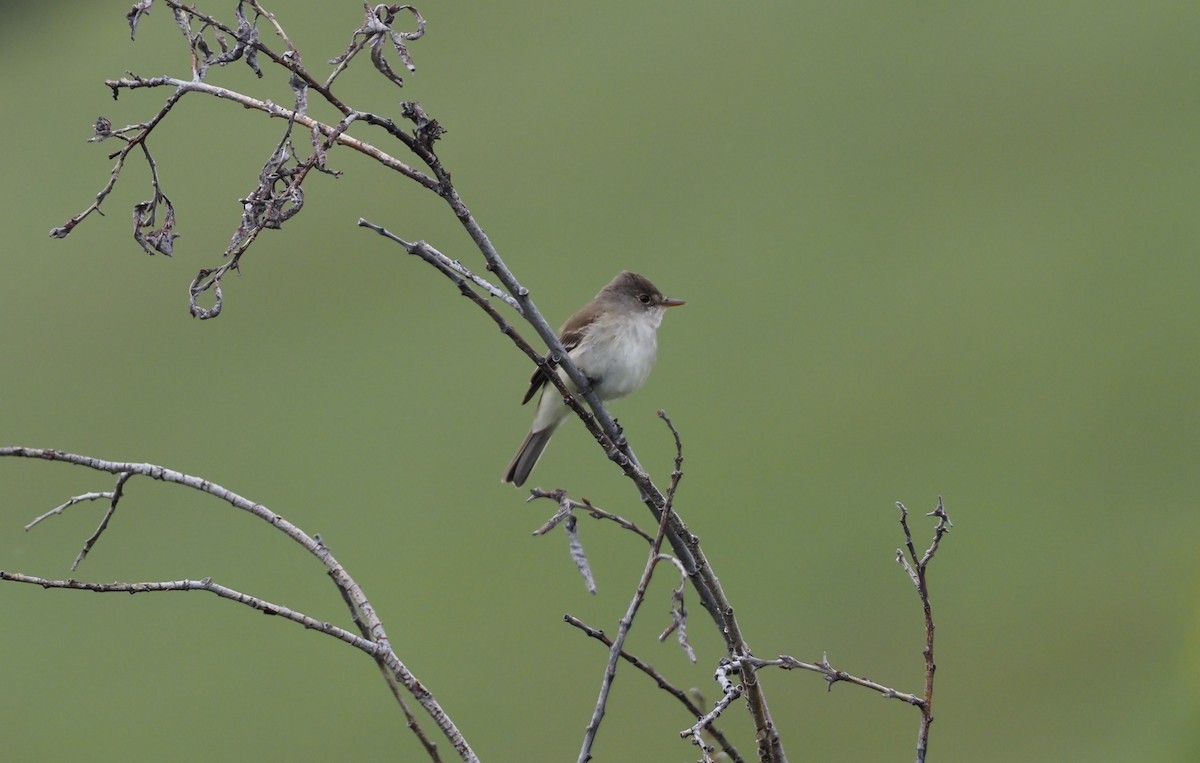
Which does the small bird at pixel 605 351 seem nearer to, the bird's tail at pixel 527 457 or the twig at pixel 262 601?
the bird's tail at pixel 527 457

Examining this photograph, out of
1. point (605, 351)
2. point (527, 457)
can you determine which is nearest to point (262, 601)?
point (605, 351)

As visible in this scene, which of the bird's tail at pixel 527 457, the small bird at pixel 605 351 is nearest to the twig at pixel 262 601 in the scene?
the small bird at pixel 605 351

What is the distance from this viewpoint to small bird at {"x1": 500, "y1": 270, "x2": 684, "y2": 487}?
17.6ft

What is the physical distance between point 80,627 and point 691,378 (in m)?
6.62

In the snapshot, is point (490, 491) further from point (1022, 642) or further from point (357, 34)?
point (357, 34)

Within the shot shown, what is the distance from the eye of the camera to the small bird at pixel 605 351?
17.6 feet

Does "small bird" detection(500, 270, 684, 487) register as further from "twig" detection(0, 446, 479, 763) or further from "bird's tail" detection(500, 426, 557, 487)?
"twig" detection(0, 446, 479, 763)

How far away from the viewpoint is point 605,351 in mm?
5352

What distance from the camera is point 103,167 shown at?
19062 mm

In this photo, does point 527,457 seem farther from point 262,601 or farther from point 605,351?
point 262,601

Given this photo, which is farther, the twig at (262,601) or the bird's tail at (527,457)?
the bird's tail at (527,457)

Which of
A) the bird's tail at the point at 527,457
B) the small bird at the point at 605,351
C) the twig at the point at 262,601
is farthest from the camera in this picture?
the bird's tail at the point at 527,457

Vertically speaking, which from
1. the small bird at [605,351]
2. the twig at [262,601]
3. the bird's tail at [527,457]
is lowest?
the twig at [262,601]

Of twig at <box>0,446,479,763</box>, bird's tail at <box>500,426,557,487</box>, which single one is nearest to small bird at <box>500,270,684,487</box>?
bird's tail at <box>500,426,557,487</box>
